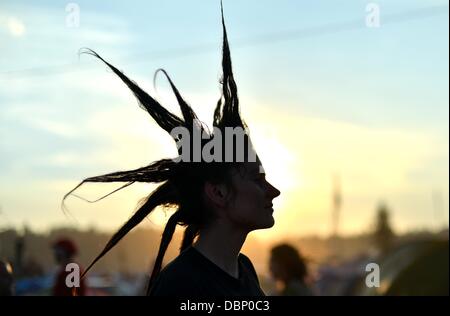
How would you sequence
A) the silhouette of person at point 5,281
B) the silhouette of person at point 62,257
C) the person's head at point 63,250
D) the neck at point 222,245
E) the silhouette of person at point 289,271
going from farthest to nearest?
the person's head at point 63,250 → the silhouette of person at point 62,257 → the silhouette of person at point 289,271 → the silhouette of person at point 5,281 → the neck at point 222,245

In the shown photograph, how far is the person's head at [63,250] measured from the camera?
9328mm

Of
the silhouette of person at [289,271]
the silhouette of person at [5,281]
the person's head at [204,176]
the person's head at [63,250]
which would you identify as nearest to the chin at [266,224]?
the person's head at [204,176]

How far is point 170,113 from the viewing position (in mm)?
4301

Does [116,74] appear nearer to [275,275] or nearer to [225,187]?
[225,187]

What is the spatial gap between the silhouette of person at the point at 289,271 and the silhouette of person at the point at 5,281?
307 centimetres

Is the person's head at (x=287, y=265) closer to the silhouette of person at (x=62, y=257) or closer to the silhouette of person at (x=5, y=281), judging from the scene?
the silhouette of person at (x=62, y=257)

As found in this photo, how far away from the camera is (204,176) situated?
4199 mm

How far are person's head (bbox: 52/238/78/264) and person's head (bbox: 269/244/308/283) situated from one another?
7.30ft

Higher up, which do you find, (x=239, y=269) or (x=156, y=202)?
(x=156, y=202)

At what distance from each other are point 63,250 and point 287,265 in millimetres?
2445

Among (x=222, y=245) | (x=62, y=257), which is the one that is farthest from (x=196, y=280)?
(x=62, y=257)
